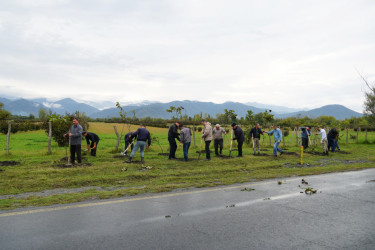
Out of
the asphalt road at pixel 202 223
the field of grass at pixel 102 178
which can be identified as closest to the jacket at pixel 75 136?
the field of grass at pixel 102 178

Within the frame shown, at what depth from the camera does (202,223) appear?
17.3ft

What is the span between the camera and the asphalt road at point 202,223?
437cm

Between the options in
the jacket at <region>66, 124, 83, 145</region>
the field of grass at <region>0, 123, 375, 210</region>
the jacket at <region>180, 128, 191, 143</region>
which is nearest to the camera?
the field of grass at <region>0, 123, 375, 210</region>

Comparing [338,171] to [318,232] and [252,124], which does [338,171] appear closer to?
[318,232]

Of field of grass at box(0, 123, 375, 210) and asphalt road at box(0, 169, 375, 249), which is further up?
asphalt road at box(0, 169, 375, 249)

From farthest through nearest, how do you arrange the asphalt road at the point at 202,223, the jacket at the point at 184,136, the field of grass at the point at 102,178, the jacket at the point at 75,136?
1. the jacket at the point at 184,136
2. the jacket at the point at 75,136
3. the field of grass at the point at 102,178
4. the asphalt road at the point at 202,223

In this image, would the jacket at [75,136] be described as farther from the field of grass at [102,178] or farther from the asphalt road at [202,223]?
the asphalt road at [202,223]

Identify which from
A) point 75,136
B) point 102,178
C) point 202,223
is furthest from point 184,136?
point 202,223

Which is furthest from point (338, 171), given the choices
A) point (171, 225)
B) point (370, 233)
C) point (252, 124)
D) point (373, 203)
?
point (252, 124)

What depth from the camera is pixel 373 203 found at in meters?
6.98

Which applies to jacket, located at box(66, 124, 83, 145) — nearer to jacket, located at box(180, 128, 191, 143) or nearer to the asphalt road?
jacket, located at box(180, 128, 191, 143)

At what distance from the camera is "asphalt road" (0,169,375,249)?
14.3 feet

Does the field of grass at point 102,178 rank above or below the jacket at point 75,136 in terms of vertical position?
below

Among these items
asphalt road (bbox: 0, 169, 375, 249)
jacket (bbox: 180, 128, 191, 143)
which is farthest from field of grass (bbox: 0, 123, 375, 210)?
jacket (bbox: 180, 128, 191, 143)
